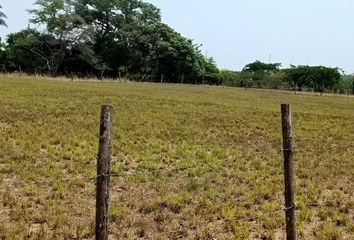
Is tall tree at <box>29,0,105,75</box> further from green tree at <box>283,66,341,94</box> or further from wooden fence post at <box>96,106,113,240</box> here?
wooden fence post at <box>96,106,113,240</box>

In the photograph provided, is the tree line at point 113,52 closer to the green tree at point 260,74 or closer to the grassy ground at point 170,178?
the green tree at point 260,74

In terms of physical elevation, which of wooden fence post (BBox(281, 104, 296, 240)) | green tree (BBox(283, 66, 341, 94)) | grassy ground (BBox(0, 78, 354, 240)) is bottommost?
grassy ground (BBox(0, 78, 354, 240))

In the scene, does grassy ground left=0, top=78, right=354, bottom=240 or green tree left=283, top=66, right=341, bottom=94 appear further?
green tree left=283, top=66, right=341, bottom=94

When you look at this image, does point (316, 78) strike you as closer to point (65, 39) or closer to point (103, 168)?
point (65, 39)

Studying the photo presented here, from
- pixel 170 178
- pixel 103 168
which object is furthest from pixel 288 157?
pixel 170 178

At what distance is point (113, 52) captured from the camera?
227 ft

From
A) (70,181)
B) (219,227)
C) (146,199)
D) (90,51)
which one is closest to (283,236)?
(219,227)

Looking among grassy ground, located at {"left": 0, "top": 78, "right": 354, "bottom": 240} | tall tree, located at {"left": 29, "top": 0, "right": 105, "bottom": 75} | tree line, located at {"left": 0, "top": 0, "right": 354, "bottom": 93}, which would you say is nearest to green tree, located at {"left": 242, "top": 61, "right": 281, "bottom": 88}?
tree line, located at {"left": 0, "top": 0, "right": 354, "bottom": 93}

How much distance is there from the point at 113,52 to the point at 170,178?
61.7 metres

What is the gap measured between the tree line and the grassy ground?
5000 centimetres

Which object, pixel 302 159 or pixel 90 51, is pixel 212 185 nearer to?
pixel 302 159

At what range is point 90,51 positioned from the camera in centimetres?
6681

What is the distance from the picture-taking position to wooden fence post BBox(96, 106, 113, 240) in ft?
12.8

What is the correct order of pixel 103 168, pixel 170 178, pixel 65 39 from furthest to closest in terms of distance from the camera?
pixel 65 39, pixel 170 178, pixel 103 168
